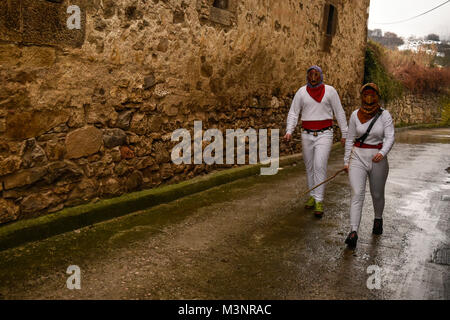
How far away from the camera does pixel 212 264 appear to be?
11.5 ft

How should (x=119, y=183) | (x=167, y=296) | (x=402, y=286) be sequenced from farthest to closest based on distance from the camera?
(x=119, y=183) → (x=402, y=286) → (x=167, y=296)

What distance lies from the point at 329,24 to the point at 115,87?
23.5ft

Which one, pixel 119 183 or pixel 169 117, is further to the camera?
pixel 169 117

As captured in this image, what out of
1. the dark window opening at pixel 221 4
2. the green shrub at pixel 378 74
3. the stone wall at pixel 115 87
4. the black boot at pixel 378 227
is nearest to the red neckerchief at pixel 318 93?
the black boot at pixel 378 227

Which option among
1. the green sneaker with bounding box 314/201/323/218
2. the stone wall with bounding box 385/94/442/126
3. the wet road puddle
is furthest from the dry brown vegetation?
the wet road puddle

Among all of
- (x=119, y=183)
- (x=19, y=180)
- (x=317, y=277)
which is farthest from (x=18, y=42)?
(x=317, y=277)

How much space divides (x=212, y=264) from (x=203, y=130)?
124 inches

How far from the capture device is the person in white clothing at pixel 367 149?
3967 millimetres

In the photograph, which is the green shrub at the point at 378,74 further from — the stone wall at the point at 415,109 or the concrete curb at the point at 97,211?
the concrete curb at the point at 97,211

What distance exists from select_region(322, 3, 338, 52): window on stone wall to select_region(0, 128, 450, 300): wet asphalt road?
555cm

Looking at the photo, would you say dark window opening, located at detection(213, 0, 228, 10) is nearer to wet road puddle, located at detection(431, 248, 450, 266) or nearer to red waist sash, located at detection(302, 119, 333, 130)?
red waist sash, located at detection(302, 119, 333, 130)

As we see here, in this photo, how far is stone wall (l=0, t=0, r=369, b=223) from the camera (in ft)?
12.8
